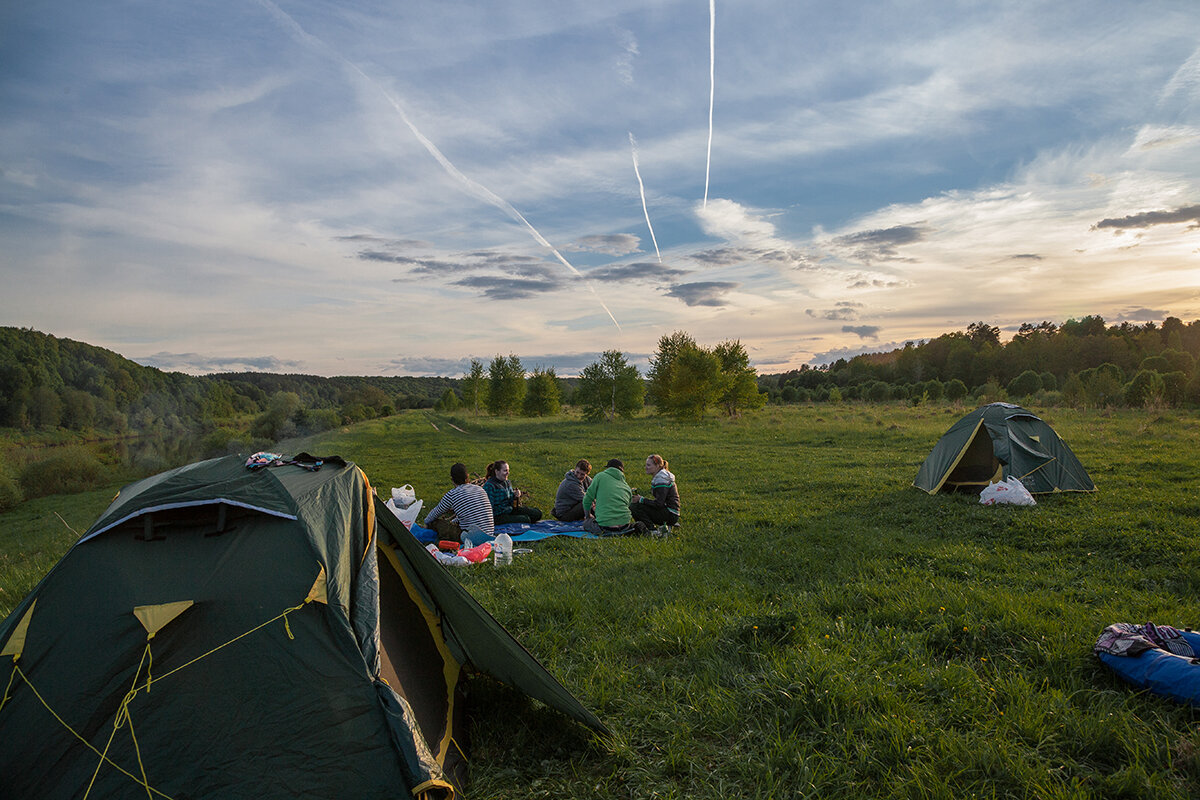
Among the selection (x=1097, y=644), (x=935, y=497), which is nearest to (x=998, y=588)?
(x=1097, y=644)

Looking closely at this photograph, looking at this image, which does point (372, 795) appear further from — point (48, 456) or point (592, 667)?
point (48, 456)

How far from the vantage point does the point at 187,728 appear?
123 inches

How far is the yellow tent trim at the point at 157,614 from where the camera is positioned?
319cm

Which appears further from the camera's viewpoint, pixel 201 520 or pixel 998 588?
pixel 998 588

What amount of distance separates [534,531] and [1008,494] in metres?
9.09

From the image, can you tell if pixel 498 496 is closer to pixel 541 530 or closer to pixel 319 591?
pixel 541 530

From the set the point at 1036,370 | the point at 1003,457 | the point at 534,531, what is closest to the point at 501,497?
the point at 534,531

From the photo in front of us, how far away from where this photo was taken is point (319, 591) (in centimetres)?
343

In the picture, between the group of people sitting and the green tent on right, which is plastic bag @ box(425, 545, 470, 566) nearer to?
the group of people sitting

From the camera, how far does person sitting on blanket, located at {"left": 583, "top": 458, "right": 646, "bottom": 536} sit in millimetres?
10102

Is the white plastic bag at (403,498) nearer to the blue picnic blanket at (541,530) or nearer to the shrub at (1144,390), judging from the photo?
the blue picnic blanket at (541,530)

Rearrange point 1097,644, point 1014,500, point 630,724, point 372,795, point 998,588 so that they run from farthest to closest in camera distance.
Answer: point 1014,500
point 998,588
point 1097,644
point 630,724
point 372,795

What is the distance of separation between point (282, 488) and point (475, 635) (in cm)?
174

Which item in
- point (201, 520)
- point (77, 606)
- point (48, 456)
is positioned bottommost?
point (48, 456)
